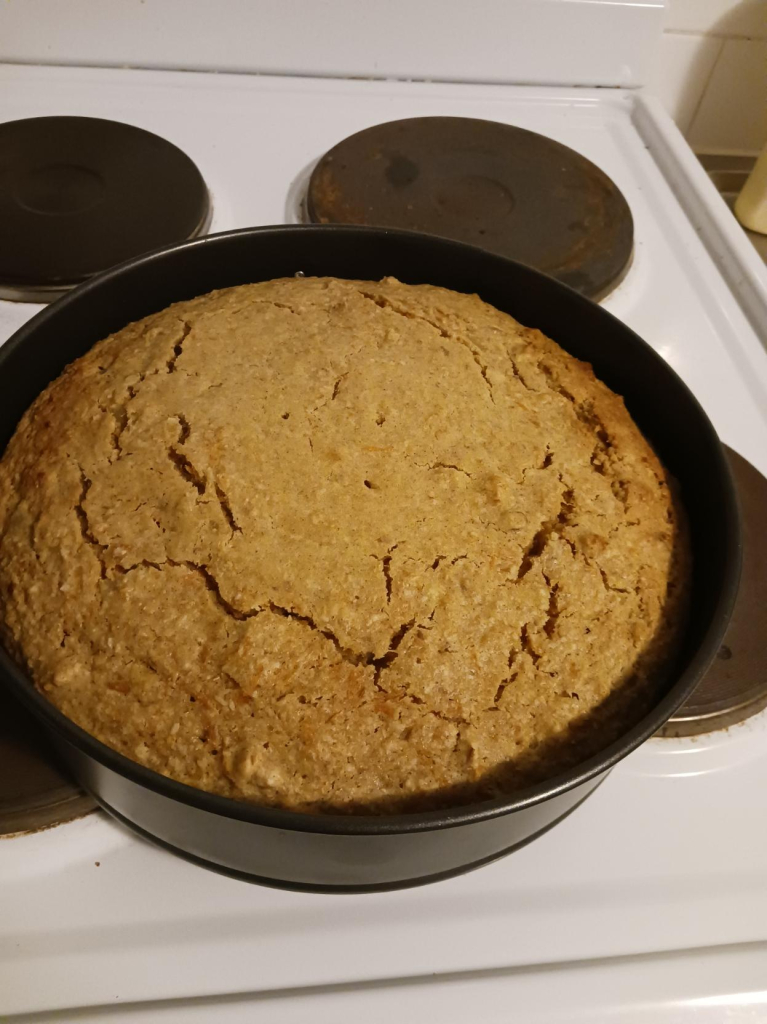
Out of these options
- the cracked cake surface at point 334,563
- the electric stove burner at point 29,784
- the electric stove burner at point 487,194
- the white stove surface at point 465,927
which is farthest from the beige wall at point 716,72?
the electric stove burner at point 29,784

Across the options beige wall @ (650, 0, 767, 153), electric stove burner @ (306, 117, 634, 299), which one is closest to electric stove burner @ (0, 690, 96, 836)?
electric stove burner @ (306, 117, 634, 299)

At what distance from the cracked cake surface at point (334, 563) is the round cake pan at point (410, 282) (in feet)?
0.11

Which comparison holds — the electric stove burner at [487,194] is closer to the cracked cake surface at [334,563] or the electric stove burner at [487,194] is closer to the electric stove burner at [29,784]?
the cracked cake surface at [334,563]

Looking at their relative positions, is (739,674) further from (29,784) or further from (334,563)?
(29,784)

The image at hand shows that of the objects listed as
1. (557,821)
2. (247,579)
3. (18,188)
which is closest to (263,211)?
(18,188)

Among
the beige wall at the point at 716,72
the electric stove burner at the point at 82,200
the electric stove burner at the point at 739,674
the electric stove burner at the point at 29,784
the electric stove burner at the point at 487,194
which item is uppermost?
the beige wall at the point at 716,72

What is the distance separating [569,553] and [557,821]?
236 mm

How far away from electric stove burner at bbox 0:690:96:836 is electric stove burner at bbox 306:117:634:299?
2.44 feet

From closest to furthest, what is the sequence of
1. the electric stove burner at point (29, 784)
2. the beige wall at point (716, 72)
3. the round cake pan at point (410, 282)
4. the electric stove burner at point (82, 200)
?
the round cake pan at point (410, 282), the electric stove burner at point (29, 784), the electric stove burner at point (82, 200), the beige wall at point (716, 72)

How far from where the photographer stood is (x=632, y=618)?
668 millimetres

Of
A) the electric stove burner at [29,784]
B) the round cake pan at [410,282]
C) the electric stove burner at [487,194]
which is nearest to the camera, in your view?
the round cake pan at [410,282]

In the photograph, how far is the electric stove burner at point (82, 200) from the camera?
0.93m

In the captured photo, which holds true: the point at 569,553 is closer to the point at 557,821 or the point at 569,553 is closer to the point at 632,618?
the point at 632,618

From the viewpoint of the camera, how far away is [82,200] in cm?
102
